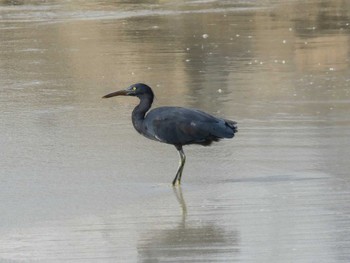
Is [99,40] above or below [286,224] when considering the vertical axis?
below

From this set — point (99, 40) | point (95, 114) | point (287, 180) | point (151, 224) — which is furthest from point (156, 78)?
point (151, 224)

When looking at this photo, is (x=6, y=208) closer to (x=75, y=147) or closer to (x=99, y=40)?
(x=75, y=147)

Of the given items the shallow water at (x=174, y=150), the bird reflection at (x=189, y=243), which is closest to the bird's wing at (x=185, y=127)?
the shallow water at (x=174, y=150)

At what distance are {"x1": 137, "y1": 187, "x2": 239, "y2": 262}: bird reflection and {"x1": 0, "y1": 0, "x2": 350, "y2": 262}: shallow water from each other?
2 cm

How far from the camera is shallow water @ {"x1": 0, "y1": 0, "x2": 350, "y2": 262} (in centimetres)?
738

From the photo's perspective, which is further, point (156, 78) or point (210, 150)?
point (156, 78)

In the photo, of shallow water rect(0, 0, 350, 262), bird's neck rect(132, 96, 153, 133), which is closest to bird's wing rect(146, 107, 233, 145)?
bird's neck rect(132, 96, 153, 133)

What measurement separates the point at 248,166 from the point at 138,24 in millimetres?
10755

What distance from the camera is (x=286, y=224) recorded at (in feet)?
25.1

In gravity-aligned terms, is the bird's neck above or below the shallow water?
above

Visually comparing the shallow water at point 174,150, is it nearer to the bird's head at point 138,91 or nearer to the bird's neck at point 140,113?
the bird's neck at point 140,113

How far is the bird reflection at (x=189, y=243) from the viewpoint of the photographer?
6988 millimetres

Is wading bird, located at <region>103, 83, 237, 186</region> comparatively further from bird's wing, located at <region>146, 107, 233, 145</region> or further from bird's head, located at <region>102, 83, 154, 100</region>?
bird's head, located at <region>102, 83, 154, 100</region>

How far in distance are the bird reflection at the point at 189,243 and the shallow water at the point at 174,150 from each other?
17 mm
